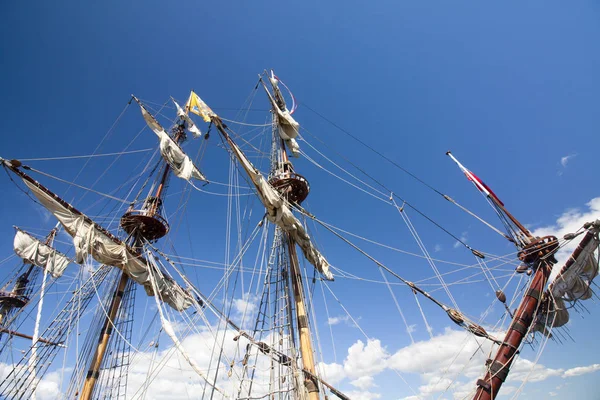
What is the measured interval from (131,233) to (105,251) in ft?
8.60

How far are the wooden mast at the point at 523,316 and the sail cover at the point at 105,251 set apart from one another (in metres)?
15.0

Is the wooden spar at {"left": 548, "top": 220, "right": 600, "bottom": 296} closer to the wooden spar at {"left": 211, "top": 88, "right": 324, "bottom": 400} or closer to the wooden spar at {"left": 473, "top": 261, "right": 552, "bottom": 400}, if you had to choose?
the wooden spar at {"left": 473, "top": 261, "right": 552, "bottom": 400}

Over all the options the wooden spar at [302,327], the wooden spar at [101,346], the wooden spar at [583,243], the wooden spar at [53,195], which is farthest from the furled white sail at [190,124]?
the wooden spar at [583,243]

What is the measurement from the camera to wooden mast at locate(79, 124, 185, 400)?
12.3m

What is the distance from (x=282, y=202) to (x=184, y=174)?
861 cm

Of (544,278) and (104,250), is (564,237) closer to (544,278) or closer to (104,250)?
(544,278)

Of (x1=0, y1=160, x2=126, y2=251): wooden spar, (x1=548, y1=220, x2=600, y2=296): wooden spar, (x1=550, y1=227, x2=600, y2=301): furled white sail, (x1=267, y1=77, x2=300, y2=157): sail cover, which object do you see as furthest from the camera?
(x1=267, y1=77, x2=300, y2=157): sail cover

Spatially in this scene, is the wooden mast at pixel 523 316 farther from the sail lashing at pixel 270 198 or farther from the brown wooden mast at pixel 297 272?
the sail lashing at pixel 270 198

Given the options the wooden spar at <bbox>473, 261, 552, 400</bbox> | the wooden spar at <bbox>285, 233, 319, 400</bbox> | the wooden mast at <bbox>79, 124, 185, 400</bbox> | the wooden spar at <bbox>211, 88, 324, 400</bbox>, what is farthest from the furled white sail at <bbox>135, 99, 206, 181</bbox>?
the wooden spar at <bbox>473, 261, 552, 400</bbox>

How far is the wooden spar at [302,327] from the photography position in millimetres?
7977

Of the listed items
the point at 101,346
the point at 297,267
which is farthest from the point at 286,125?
the point at 101,346

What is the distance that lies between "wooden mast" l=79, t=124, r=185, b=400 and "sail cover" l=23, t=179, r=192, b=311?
43.7 inches

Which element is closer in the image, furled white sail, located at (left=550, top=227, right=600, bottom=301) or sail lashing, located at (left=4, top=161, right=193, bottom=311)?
furled white sail, located at (left=550, top=227, right=600, bottom=301)

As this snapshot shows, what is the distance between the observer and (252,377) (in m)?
9.38
